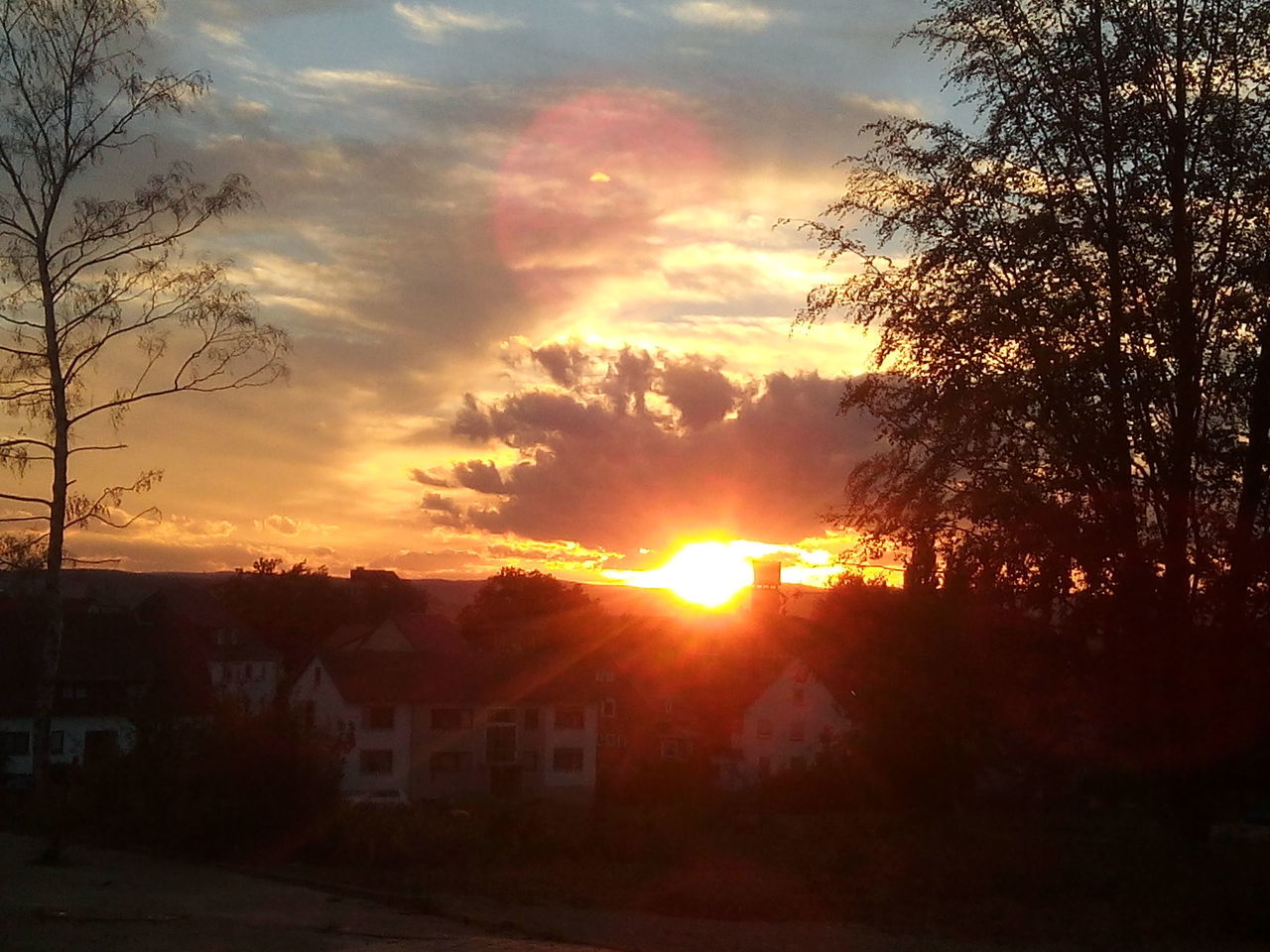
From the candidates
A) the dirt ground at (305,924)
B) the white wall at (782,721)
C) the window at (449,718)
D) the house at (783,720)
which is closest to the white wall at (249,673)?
the window at (449,718)

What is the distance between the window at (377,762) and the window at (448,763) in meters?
1.92

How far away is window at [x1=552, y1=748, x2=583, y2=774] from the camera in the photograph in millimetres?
58438

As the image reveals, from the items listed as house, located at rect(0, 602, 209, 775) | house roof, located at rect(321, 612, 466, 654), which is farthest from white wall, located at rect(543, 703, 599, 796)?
house, located at rect(0, 602, 209, 775)

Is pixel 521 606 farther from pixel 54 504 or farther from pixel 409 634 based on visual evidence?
pixel 54 504

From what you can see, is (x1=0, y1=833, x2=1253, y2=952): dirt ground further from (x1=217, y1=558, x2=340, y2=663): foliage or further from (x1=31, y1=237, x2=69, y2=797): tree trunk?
(x1=217, y1=558, x2=340, y2=663): foliage

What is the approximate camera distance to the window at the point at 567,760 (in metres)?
58.4

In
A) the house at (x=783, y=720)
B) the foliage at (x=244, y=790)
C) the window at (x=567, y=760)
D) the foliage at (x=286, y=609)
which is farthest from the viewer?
the foliage at (x=286, y=609)

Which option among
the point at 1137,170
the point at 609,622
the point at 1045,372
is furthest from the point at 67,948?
the point at 609,622

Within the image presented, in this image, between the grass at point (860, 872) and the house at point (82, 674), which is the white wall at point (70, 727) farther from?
the grass at point (860, 872)

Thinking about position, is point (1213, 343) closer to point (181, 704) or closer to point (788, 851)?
point (788, 851)

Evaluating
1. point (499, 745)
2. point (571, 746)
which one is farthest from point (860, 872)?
point (571, 746)

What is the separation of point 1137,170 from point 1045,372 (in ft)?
11.0

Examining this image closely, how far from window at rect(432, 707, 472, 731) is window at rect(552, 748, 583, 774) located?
4480 millimetres

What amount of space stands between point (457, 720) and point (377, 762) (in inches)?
162
